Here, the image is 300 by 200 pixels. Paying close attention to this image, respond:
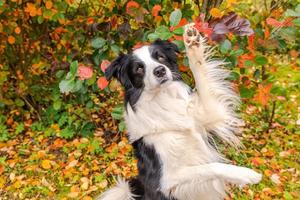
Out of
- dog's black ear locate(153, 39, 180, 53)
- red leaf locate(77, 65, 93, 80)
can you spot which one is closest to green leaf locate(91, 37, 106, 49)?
red leaf locate(77, 65, 93, 80)

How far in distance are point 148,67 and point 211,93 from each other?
1.70ft

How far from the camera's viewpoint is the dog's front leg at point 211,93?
2.99 metres

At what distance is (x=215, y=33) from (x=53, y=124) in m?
3.02

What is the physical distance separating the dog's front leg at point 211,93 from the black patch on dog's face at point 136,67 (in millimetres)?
179

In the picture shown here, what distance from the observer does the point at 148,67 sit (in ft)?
9.64

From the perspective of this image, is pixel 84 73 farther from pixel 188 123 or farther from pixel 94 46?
pixel 188 123

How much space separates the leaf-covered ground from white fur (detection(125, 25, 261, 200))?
1083 millimetres

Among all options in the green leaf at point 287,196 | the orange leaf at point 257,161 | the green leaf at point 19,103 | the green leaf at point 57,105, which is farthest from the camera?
the green leaf at point 19,103

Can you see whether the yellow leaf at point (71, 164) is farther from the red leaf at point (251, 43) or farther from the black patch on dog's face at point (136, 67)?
the red leaf at point (251, 43)

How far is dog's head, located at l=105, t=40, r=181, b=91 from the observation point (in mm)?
2920

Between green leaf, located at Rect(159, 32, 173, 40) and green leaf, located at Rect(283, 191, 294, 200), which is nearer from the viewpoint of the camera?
green leaf, located at Rect(159, 32, 173, 40)

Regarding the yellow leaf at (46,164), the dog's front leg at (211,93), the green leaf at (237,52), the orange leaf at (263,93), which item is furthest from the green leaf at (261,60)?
the yellow leaf at (46,164)

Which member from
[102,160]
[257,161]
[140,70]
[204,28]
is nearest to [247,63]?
[204,28]

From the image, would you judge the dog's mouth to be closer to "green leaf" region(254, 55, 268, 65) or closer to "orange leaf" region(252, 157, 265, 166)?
"green leaf" region(254, 55, 268, 65)
